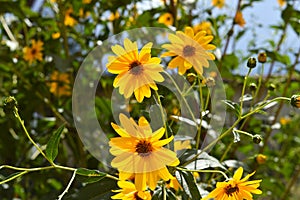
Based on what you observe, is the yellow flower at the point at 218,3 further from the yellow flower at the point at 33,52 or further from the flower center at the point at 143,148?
the flower center at the point at 143,148

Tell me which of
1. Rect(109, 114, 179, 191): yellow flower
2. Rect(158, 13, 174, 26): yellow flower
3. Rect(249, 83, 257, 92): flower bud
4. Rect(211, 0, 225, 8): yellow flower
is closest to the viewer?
Rect(109, 114, 179, 191): yellow flower

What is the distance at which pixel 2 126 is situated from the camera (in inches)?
43.8

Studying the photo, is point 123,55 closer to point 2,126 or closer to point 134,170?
point 134,170

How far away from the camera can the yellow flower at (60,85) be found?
41.5 inches

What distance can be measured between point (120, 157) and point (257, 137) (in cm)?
14

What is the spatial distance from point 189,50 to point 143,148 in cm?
13

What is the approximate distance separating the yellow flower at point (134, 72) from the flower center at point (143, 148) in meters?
0.05

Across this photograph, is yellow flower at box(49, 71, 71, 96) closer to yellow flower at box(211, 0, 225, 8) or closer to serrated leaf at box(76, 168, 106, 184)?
yellow flower at box(211, 0, 225, 8)

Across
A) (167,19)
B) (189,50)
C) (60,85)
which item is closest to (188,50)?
(189,50)

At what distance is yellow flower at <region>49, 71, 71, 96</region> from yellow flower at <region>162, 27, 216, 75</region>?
0.55 metres

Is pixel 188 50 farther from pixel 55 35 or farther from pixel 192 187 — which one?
pixel 55 35

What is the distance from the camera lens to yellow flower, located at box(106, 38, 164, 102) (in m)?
0.46

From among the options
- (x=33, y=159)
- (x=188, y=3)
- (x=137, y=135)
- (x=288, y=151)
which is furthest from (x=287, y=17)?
(x=137, y=135)

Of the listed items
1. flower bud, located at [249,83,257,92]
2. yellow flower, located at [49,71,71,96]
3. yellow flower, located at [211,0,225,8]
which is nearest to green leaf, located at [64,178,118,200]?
flower bud, located at [249,83,257,92]
